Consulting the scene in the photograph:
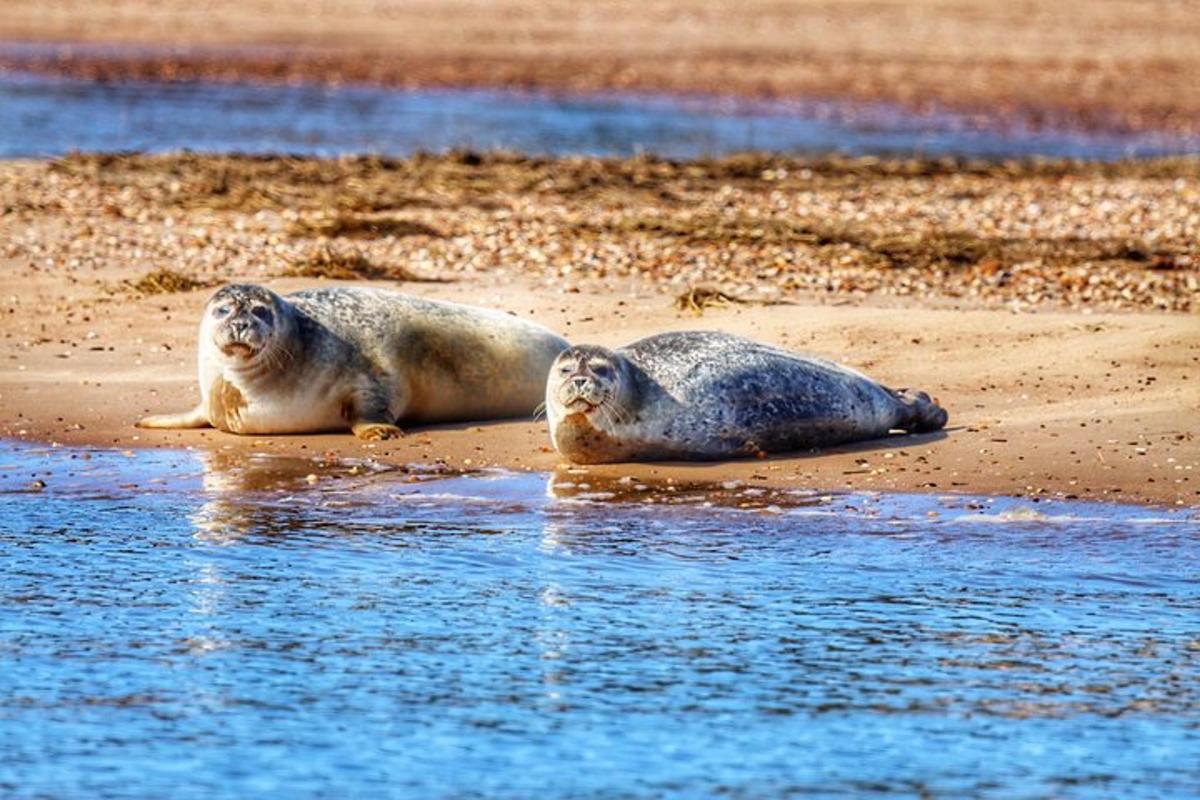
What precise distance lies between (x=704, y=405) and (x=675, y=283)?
320 centimetres

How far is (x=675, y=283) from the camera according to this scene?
11.9m

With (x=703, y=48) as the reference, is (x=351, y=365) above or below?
below

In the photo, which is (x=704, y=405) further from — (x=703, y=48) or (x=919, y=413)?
(x=703, y=48)

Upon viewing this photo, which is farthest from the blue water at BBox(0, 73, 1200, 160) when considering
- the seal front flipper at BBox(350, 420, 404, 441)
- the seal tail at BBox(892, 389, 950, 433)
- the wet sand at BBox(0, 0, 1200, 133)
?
the seal tail at BBox(892, 389, 950, 433)

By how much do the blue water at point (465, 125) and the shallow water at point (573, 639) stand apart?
35.1ft

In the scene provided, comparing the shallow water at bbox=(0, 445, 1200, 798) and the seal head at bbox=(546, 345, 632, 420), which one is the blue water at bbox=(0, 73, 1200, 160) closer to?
the seal head at bbox=(546, 345, 632, 420)

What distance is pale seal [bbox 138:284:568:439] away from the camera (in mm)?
9141

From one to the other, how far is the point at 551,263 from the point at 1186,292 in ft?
10.6

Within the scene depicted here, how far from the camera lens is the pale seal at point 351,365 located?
914cm

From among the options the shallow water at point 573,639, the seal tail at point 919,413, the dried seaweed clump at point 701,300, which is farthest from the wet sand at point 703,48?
the shallow water at point 573,639

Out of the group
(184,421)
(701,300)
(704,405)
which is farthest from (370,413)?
(701,300)

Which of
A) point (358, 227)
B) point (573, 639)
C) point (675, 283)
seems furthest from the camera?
point (358, 227)

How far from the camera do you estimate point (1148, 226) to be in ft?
46.0

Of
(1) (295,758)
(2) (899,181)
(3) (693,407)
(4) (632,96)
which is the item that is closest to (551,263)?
(3) (693,407)
